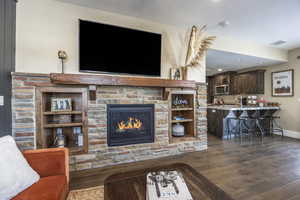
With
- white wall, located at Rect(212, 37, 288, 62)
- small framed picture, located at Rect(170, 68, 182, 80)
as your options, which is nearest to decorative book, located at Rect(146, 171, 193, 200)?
small framed picture, located at Rect(170, 68, 182, 80)

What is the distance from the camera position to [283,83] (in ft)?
14.8

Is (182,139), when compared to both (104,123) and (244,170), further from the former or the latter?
(104,123)

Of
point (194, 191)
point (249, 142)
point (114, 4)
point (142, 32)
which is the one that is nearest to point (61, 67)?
point (114, 4)

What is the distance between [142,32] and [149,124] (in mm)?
1767

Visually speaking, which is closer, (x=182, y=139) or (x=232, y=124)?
(x=182, y=139)

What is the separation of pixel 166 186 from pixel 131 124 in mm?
1662

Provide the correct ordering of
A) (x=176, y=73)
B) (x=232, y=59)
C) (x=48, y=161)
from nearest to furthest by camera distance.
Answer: (x=48, y=161) < (x=176, y=73) < (x=232, y=59)

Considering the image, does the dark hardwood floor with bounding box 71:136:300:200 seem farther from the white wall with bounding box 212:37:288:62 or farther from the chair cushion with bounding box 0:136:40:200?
the white wall with bounding box 212:37:288:62

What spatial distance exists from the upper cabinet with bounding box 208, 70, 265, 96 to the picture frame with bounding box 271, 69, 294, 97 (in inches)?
15.0

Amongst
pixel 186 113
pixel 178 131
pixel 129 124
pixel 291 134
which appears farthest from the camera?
pixel 291 134

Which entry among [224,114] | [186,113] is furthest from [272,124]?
[186,113]

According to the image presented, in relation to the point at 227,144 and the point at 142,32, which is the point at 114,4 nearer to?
the point at 142,32

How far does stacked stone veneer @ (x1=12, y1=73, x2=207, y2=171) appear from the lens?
6.69 ft

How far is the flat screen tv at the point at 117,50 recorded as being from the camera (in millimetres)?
2318
